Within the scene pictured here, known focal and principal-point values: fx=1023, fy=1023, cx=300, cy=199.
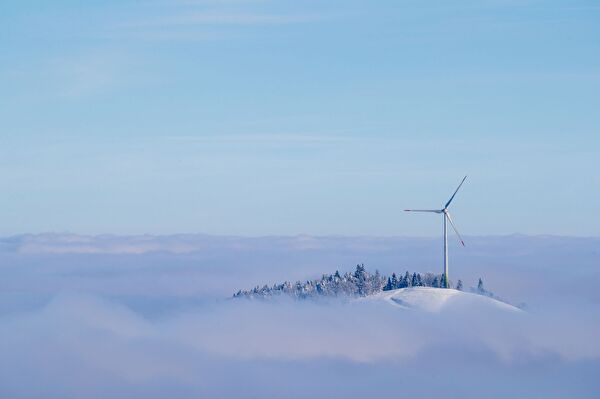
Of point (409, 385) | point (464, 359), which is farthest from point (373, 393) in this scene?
point (464, 359)

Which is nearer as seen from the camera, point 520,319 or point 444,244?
point 444,244

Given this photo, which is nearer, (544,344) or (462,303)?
(462,303)

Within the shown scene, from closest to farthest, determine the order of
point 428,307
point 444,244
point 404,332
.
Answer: point 444,244
point 428,307
point 404,332

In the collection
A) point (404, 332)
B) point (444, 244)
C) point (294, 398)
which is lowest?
point (294, 398)

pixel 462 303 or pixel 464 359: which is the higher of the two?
pixel 462 303

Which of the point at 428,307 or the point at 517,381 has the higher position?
the point at 428,307

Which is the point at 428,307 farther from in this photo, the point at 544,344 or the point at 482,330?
the point at 544,344

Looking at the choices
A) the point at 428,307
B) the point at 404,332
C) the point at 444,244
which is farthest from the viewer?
the point at 404,332

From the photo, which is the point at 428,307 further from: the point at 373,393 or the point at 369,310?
the point at 373,393

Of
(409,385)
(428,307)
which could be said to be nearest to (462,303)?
(428,307)
